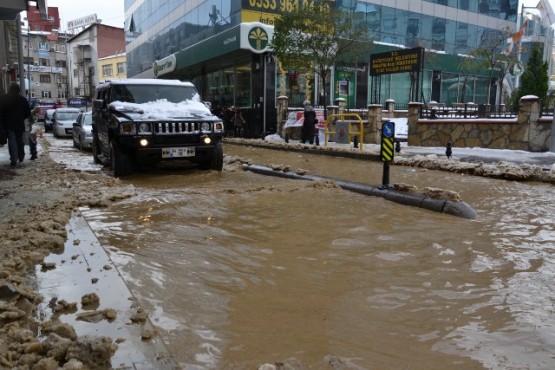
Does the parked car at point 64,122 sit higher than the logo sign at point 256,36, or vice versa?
the logo sign at point 256,36

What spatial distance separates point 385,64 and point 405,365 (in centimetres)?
1789

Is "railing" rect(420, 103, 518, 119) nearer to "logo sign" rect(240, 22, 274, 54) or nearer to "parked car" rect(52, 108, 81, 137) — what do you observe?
"logo sign" rect(240, 22, 274, 54)

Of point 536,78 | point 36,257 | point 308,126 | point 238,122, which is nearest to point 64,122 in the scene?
point 238,122

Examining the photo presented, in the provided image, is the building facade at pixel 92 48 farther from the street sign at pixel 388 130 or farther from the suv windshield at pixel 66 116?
the street sign at pixel 388 130

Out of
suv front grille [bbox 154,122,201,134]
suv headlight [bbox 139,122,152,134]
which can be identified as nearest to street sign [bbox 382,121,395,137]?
suv front grille [bbox 154,122,201,134]

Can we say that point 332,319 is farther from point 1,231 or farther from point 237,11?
point 237,11

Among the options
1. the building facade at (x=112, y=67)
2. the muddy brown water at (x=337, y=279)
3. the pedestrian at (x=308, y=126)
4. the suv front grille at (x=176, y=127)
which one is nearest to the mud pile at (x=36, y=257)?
the muddy brown water at (x=337, y=279)

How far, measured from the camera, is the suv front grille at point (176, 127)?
8.62 m

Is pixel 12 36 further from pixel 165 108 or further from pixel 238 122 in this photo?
pixel 165 108

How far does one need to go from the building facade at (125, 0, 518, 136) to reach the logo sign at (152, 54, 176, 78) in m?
0.07

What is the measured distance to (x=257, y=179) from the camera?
885 cm

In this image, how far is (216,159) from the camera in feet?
30.9

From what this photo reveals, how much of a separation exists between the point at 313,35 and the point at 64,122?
13.8 metres

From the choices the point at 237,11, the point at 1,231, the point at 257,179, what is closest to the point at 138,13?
the point at 237,11
